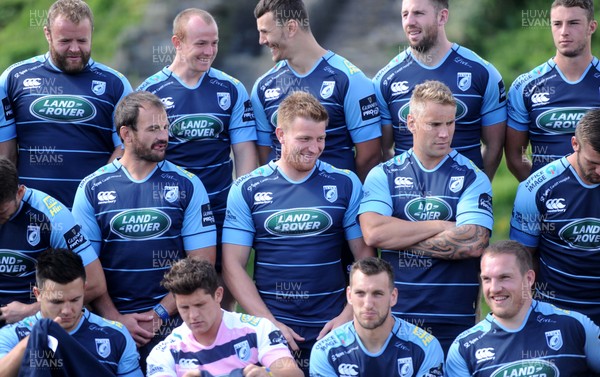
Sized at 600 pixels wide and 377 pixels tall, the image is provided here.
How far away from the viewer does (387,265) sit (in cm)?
816

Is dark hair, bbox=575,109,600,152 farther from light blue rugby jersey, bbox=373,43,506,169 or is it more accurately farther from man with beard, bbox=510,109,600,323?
light blue rugby jersey, bbox=373,43,506,169

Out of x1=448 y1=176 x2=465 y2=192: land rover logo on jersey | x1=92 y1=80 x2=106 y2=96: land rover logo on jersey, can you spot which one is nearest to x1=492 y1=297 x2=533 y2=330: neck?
x1=448 y1=176 x2=465 y2=192: land rover logo on jersey

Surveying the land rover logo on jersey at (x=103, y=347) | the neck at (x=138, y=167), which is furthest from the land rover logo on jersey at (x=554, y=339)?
the neck at (x=138, y=167)

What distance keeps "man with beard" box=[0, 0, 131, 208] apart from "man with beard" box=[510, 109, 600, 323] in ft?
10.7

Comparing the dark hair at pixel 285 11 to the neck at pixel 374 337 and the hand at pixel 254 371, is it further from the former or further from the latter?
the hand at pixel 254 371

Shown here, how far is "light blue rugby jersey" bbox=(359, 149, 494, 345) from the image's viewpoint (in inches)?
339

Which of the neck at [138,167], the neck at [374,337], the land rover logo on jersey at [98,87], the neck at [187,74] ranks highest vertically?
the neck at [187,74]

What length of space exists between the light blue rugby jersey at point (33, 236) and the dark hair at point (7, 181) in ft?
0.73

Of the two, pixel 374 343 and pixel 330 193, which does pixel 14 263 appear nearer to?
pixel 330 193

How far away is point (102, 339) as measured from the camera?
8.27 meters

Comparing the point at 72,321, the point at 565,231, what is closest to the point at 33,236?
the point at 72,321

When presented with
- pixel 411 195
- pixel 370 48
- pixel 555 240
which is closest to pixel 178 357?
pixel 411 195

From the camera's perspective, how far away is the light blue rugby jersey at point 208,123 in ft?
31.1

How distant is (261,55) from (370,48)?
5.26 ft
